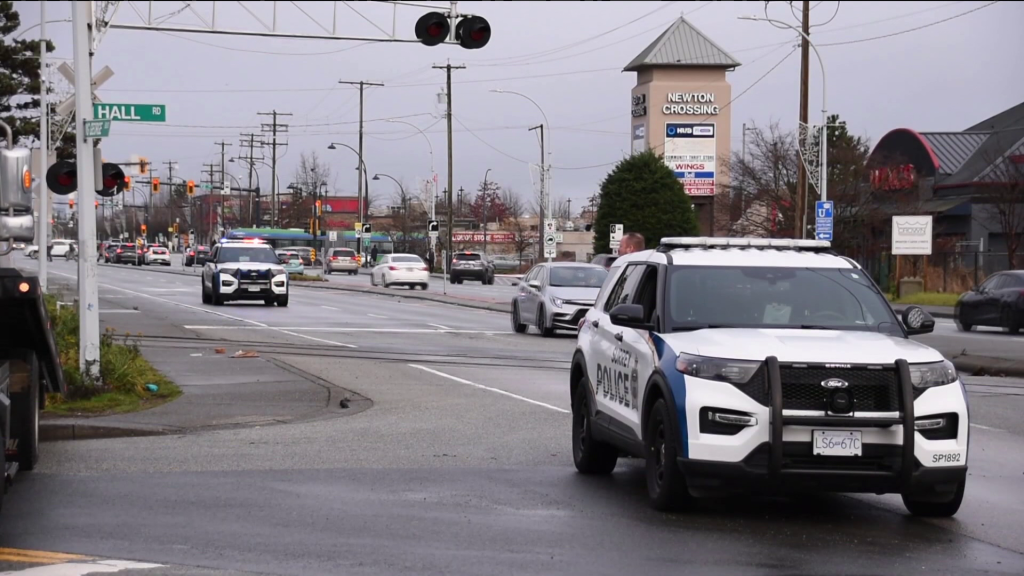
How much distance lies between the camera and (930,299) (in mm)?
46344

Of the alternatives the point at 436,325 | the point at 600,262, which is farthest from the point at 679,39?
the point at 436,325

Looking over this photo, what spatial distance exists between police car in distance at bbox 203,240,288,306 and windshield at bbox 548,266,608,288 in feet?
40.6

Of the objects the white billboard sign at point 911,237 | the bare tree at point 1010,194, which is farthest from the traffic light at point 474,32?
the bare tree at point 1010,194

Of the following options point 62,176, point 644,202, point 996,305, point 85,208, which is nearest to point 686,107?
point 644,202

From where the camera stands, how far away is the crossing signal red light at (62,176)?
16.4 meters

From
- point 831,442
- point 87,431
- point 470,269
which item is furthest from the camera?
point 470,269

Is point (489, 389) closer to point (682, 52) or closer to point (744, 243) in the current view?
point (744, 243)

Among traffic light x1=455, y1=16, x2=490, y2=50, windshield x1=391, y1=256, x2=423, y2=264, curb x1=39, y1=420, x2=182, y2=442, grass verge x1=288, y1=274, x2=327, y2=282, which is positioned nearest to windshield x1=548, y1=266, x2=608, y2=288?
traffic light x1=455, y1=16, x2=490, y2=50

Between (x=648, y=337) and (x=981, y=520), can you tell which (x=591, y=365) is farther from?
(x=981, y=520)

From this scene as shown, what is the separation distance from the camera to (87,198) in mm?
14516

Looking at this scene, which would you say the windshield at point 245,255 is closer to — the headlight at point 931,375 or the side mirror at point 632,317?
the side mirror at point 632,317

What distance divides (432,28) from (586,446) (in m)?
13.0

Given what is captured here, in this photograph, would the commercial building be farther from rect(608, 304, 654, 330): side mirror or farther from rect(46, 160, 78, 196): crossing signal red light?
rect(608, 304, 654, 330): side mirror

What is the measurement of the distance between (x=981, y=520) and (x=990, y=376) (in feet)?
39.8
